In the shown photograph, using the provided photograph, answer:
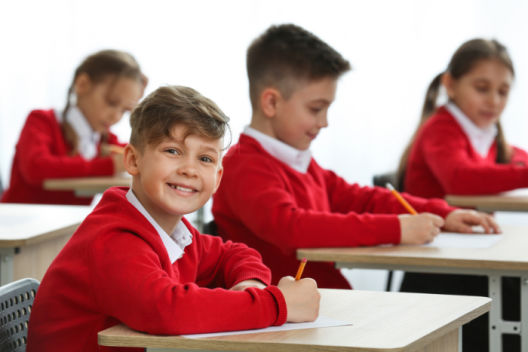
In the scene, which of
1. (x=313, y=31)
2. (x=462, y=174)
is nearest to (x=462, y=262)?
(x=462, y=174)

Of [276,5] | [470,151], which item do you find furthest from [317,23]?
[470,151]

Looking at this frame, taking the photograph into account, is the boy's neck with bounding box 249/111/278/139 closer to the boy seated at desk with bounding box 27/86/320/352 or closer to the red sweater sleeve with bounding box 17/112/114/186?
the boy seated at desk with bounding box 27/86/320/352

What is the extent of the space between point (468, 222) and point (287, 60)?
69cm

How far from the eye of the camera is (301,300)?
1013mm

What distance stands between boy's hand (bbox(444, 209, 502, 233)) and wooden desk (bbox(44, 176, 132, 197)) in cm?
148

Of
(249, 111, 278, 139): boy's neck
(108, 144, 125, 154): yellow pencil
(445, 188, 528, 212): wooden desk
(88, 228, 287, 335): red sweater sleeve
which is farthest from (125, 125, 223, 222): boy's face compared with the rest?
(108, 144, 125, 154): yellow pencil

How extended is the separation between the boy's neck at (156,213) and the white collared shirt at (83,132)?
6.86 feet

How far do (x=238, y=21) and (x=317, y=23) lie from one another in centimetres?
49

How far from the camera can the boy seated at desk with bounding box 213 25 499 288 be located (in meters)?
1.60

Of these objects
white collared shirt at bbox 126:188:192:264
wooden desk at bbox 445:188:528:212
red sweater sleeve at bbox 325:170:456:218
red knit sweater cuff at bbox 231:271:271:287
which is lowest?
red knit sweater cuff at bbox 231:271:271:287

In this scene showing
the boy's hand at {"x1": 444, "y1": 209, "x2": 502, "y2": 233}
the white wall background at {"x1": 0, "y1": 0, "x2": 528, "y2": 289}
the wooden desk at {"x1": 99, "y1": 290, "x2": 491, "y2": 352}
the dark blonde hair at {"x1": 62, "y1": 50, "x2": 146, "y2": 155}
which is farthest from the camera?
the white wall background at {"x1": 0, "y1": 0, "x2": 528, "y2": 289}

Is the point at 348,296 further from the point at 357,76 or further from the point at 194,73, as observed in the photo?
the point at 194,73

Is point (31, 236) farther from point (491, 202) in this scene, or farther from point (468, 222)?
point (491, 202)

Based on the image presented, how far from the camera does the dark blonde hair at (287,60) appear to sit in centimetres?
186
